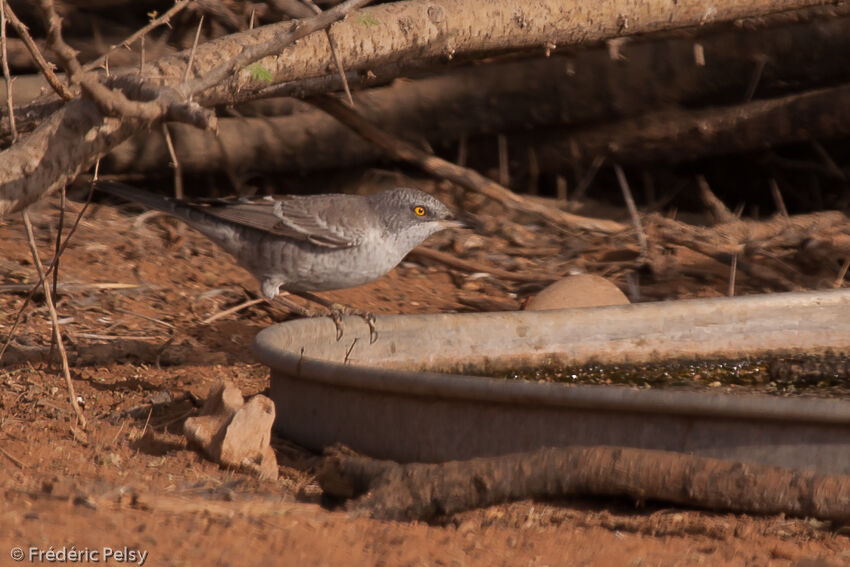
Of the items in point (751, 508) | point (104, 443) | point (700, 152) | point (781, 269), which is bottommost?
point (104, 443)

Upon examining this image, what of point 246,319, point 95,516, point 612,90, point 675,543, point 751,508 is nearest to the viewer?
point 95,516

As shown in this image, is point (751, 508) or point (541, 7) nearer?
point (751, 508)

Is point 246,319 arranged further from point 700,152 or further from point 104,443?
point 700,152

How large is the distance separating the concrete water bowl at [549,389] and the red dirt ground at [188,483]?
0.70 ft

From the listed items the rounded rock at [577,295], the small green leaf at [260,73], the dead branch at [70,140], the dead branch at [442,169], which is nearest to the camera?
the dead branch at [70,140]

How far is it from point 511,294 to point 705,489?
354cm

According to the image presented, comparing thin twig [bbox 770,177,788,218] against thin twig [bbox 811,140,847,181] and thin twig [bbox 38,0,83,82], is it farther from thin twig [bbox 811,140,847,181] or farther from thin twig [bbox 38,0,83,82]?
thin twig [bbox 38,0,83,82]

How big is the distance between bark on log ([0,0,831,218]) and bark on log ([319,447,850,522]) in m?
1.41

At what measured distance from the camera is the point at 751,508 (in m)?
3.26

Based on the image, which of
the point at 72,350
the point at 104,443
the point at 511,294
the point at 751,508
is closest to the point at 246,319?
the point at 72,350

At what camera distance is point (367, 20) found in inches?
193

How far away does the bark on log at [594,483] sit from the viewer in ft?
10.5

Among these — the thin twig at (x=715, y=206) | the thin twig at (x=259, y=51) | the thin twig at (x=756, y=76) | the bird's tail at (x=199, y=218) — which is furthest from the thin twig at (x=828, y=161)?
the thin twig at (x=259, y=51)

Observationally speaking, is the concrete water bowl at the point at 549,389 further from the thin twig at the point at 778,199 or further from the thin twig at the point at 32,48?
the thin twig at the point at 778,199
